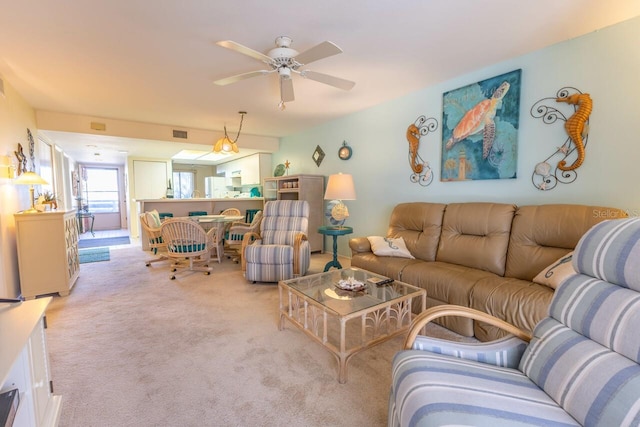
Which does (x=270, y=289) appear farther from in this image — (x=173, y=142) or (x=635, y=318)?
(x=173, y=142)

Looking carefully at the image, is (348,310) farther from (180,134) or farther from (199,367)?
(180,134)

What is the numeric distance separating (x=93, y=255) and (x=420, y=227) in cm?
563

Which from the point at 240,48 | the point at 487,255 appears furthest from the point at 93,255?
the point at 487,255

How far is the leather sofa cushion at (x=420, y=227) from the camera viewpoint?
9.71 ft

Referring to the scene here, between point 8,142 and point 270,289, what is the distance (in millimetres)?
3132

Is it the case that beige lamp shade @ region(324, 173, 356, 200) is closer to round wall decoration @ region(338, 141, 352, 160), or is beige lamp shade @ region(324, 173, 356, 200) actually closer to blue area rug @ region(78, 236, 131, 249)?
round wall decoration @ region(338, 141, 352, 160)

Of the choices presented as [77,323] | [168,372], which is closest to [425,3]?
[168,372]

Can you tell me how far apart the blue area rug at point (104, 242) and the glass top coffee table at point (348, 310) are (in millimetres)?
6007

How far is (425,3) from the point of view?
1876mm

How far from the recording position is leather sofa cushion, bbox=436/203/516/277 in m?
2.50

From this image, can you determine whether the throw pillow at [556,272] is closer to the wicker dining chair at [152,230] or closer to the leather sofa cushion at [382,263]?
the leather sofa cushion at [382,263]

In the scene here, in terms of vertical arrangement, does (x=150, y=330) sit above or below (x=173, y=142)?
below

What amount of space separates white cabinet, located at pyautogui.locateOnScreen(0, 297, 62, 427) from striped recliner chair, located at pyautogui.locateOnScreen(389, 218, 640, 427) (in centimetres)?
133

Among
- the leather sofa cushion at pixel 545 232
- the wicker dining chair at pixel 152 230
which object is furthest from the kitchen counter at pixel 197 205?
the leather sofa cushion at pixel 545 232
